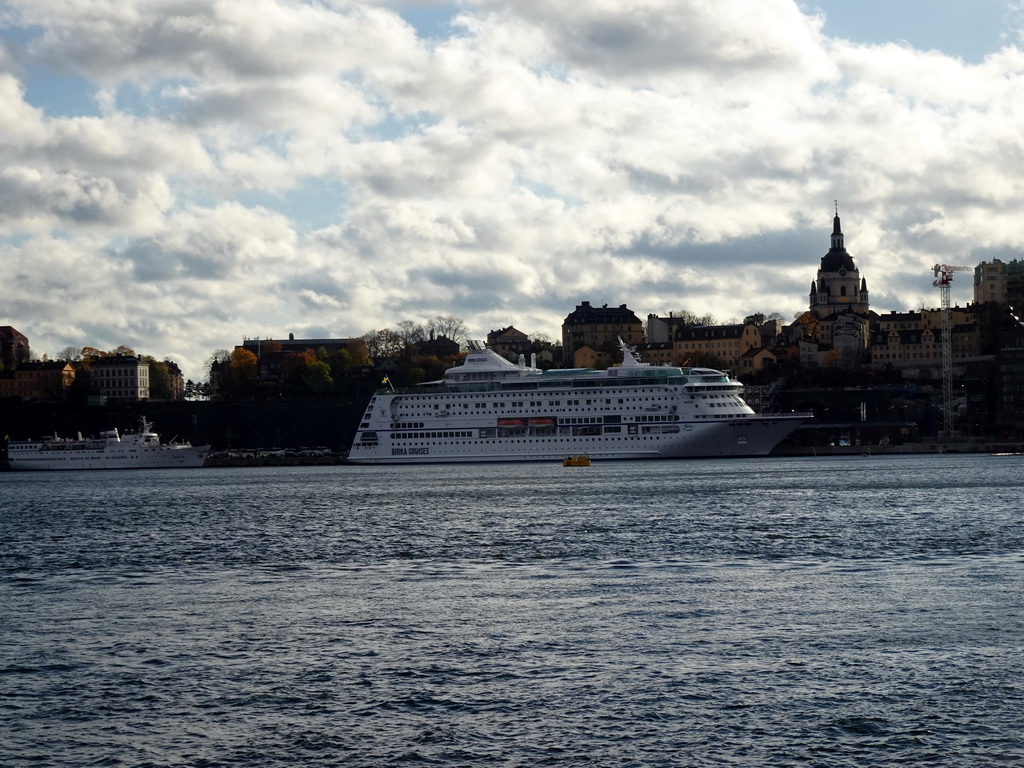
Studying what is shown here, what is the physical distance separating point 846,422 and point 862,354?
4251 cm

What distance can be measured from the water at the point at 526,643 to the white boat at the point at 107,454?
82672mm

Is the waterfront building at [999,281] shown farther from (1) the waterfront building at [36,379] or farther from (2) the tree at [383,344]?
(1) the waterfront building at [36,379]

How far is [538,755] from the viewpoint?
16016 mm

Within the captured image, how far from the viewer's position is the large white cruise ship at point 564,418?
106625 millimetres

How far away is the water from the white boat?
271ft

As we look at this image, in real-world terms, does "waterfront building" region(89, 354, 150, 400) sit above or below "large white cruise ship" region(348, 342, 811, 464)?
above

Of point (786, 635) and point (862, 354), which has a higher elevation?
point (862, 354)

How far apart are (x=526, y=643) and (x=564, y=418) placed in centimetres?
8784

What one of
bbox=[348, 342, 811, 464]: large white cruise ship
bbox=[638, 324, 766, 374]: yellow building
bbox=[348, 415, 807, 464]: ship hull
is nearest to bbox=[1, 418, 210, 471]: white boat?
bbox=[348, 342, 811, 464]: large white cruise ship

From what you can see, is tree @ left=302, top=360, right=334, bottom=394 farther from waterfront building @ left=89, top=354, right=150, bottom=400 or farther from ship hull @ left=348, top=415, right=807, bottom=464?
ship hull @ left=348, top=415, right=807, bottom=464

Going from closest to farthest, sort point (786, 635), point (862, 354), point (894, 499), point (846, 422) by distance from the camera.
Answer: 1. point (786, 635)
2. point (894, 499)
3. point (846, 422)
4. point (862, 354)

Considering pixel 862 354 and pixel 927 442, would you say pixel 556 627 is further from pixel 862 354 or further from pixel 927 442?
pixel 862 354

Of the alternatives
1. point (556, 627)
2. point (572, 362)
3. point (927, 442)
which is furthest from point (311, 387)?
point (556, 627)

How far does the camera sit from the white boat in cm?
12488
